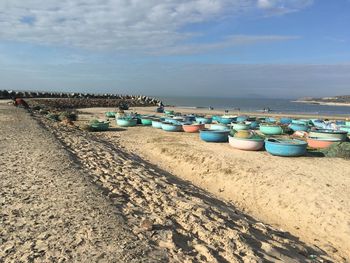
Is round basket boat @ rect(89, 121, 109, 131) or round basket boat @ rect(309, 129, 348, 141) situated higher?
round basket boat @ rect(309, 129, 348, 141)

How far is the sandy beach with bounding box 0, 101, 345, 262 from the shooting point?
19.5ft

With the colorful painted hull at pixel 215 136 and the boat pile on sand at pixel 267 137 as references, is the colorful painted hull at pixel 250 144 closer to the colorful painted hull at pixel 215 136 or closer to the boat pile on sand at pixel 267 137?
the boat pile on sand at pixel 267 137

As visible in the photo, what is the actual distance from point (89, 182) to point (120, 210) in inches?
91.7

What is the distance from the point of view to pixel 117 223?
6941 mm

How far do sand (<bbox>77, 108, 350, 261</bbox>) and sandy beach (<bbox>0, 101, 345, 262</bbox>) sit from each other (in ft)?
2.31

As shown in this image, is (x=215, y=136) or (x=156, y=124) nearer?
(x=215, y=136)

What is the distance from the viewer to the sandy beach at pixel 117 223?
5.93 m

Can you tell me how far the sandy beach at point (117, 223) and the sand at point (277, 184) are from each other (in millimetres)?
703

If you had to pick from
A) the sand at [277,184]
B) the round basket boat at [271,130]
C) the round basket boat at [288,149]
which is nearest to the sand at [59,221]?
the sand at [277,184]

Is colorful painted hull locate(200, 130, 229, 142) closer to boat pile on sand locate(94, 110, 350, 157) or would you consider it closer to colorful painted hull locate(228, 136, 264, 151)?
boat pile on sand locate(94, 110, 350, 157)

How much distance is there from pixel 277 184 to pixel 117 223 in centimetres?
693

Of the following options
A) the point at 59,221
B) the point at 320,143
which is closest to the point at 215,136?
the point at 320,143

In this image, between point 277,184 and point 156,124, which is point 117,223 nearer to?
point 277,184

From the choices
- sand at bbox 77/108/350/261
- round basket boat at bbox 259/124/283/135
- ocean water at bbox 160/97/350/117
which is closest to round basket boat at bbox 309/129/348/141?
round basket boat at bbox 259/124/283/135
